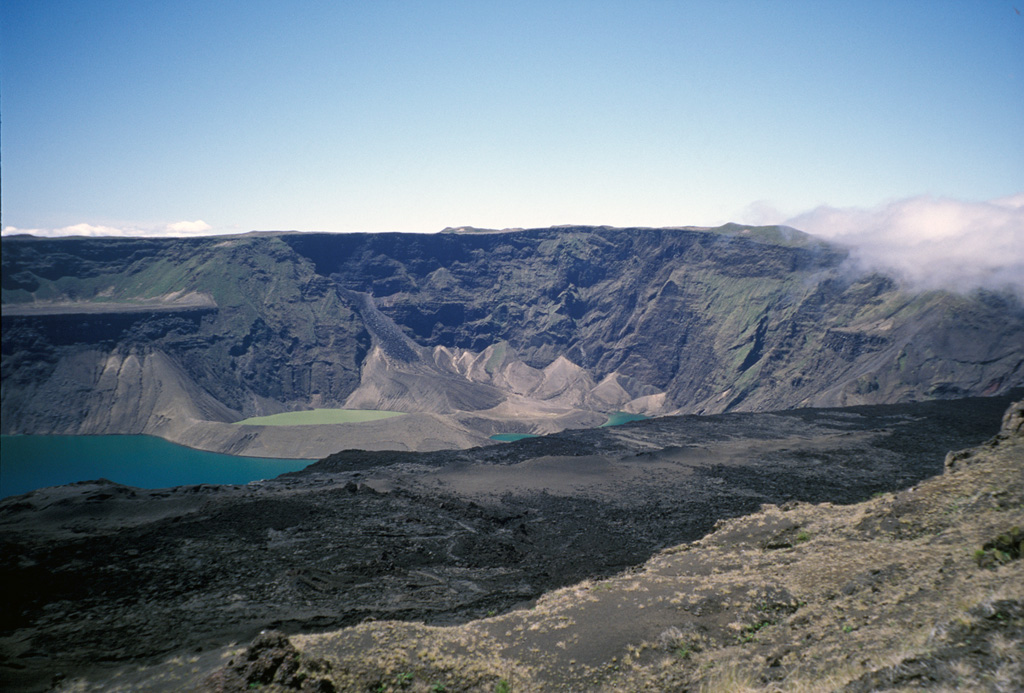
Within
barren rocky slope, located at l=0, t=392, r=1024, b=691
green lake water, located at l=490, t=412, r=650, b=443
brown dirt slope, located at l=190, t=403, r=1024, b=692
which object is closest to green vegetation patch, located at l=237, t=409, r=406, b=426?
green lake water, located at l=490, t=412, r=650, b=443

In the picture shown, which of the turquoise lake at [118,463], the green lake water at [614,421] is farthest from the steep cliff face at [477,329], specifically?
the turquoise lake at [118,463]

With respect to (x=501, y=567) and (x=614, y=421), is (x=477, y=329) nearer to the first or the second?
(x=614, y=421)

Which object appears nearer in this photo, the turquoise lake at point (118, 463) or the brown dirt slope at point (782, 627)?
the brown dirt slope at point (782, 627)

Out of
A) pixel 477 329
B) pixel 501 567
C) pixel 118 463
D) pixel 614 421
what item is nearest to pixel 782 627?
pixel 501 567

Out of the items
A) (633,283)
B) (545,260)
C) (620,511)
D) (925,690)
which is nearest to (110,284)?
(545,260)

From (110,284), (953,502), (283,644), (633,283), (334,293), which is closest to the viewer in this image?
(283,644)

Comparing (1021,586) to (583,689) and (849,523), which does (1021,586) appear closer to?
(583,689)

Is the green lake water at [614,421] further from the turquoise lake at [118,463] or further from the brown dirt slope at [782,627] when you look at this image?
the brown dirt slope at [782,627]
